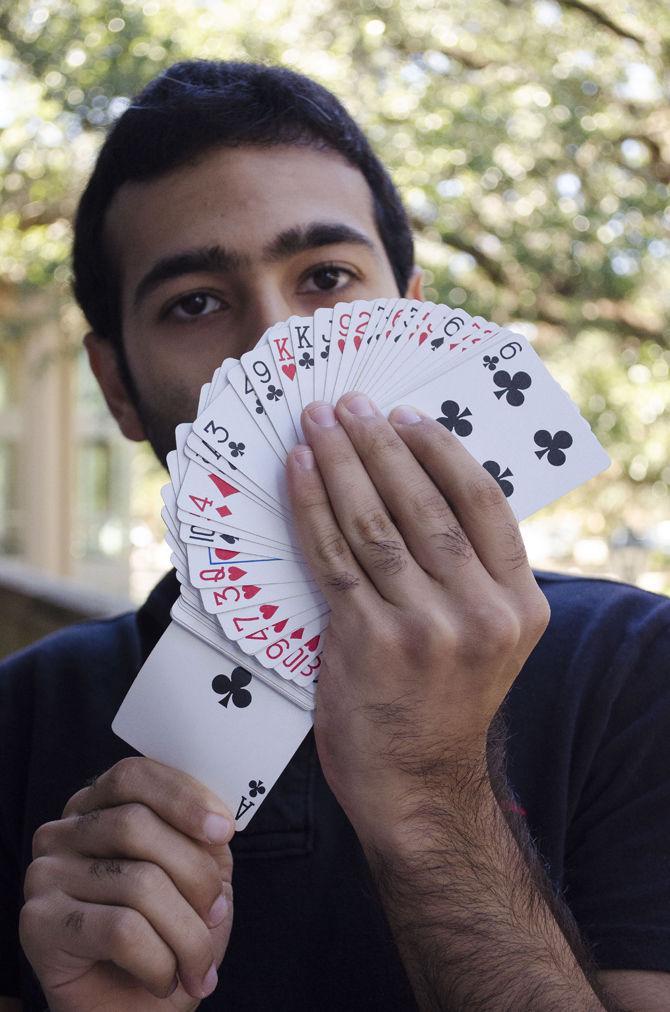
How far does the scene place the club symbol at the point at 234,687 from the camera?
1.38 meters

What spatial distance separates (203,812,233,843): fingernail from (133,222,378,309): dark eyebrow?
991 millimetres

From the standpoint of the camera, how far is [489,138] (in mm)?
7902

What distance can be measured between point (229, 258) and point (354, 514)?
75 cm

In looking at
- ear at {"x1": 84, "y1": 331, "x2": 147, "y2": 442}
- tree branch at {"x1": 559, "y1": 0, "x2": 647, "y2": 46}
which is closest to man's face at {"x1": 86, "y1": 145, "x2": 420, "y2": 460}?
ear at {"x1": 84, "y1": 331, "x2": 147, "y2": 442}

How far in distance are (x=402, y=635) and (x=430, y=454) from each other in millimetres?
230

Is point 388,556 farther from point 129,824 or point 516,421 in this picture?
point 129,824

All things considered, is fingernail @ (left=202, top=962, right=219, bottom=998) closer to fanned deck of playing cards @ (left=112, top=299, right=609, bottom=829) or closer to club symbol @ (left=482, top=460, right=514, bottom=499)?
fanned deck of playing cards @ (left=112, top=299, right=609, bottom=829)

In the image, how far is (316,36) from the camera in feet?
24.7

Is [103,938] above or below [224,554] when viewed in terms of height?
below

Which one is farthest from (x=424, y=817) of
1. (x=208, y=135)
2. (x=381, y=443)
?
(x=208, y=135)

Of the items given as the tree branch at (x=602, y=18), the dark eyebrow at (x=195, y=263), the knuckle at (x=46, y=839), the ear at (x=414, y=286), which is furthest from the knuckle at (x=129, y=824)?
the tree branch at (x=602, y=18)

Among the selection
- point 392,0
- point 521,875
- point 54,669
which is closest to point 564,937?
point 521,875

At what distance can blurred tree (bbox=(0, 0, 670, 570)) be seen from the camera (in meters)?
6.81

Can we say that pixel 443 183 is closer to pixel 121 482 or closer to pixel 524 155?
pixel 524 155
